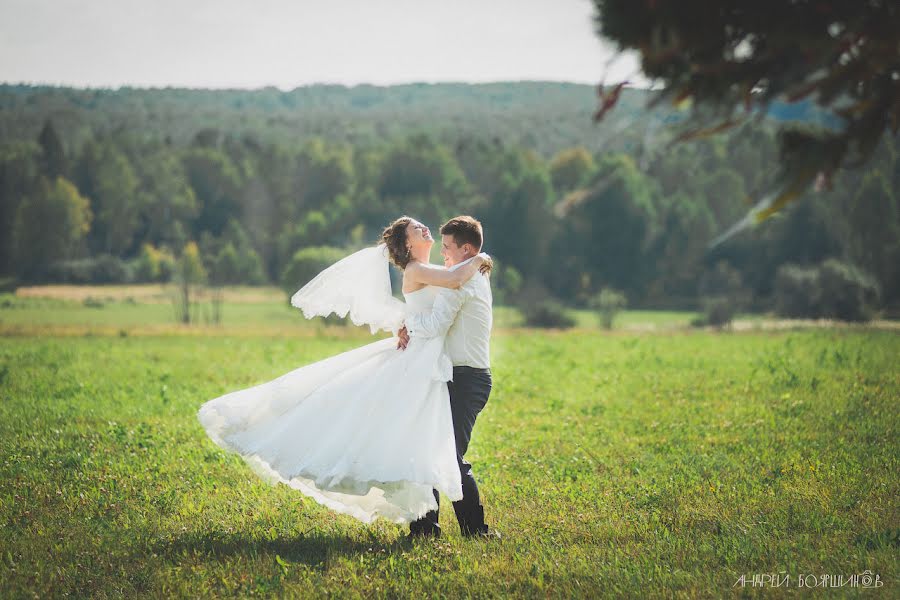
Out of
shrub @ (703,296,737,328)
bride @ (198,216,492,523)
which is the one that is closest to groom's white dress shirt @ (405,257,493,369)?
bride @ (198,216,492,523)

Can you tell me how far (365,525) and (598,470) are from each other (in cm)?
333

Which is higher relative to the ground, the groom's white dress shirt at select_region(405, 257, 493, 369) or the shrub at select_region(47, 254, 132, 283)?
the groom's white dress shirt at select_region(405, 257, 493, 369)

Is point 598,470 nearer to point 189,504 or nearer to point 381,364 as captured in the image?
point 381,364

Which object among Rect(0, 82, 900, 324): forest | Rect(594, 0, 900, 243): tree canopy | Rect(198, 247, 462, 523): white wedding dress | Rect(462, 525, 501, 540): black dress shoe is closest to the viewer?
Rect(594, 0, 900, 243): tree canopy

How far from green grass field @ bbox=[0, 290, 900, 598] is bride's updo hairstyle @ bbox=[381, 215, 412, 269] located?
2.46 m

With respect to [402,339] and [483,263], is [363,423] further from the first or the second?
[483,263]

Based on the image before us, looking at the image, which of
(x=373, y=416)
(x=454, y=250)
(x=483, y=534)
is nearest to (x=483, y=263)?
(x=454, y=250)

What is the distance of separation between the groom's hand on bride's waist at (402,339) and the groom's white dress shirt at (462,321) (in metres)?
0.16

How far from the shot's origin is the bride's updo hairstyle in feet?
24.0

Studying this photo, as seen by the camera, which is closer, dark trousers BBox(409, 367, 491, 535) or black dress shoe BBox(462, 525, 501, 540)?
dark trousers BBox(409, 367, 491, 535)

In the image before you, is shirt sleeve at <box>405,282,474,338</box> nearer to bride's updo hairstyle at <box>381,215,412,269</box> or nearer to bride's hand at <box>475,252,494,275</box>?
bride's hand at <box>475,252,494,275</box>

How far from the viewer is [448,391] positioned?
7.16 m

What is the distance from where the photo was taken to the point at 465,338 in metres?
7.11

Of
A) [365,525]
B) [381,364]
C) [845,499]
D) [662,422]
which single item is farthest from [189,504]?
[662,422]
